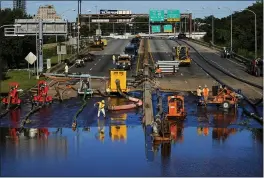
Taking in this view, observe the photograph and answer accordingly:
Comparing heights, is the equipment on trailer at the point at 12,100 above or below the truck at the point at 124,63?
below

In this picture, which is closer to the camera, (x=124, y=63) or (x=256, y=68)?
(x=256, y=68)

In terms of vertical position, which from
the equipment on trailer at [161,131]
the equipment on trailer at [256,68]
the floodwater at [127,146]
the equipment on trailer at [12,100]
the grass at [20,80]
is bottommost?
the floodwater at [127,146]

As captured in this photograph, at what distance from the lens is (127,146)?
89.9ft

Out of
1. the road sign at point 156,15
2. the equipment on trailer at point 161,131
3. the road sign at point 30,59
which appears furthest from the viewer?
the road sign at point 156,15

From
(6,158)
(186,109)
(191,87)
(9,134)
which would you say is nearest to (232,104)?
(186,109)

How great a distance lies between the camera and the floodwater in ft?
74.2

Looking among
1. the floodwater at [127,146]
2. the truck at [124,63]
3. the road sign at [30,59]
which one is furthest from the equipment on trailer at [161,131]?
the truck at [124,63]

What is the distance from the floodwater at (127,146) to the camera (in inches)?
891

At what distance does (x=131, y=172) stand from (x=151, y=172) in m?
0.81

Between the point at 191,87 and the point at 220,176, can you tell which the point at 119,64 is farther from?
the point at 220,176

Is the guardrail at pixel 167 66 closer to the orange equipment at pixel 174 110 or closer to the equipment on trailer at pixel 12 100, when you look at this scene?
the equipment on trailer at pixel 12 100

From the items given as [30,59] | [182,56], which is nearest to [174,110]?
[30,59]

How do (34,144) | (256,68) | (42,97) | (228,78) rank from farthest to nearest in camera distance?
(256,68) < (228,78) < (42,97) < (34,144)

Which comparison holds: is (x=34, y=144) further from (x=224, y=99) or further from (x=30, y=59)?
(x=30, y=59)
